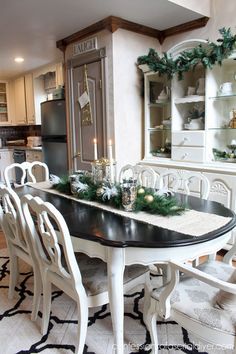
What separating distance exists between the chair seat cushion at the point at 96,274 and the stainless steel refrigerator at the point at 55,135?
2545 millimetres

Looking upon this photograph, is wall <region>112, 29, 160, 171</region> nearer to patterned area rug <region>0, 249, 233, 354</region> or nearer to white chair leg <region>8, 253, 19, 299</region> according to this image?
white chair leg <region>8, 253, 19, 299</region>

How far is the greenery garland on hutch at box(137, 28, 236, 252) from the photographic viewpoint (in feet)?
9.15

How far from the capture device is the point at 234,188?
2.73m

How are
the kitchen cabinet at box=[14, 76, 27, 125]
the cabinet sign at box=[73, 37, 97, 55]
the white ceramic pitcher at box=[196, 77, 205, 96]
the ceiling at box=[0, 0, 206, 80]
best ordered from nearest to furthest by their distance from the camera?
the ceiling at box=[0, 0, 206, 80] → the white ceramic pitcher at box=[196, 77, 205, 96] → the cabinet sign at box=[73, 37, 97, 55] → the kitchen cabinet at box=[14, 76, 27, 125]

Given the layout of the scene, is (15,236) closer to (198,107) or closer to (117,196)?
(117,196)

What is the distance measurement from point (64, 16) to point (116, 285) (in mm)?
2675

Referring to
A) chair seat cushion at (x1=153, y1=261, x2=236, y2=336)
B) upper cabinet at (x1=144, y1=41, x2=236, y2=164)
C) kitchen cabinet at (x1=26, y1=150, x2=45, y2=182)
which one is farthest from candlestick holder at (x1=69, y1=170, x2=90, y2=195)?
kitchen cabinet at (x1=26, y1=150, x2=45, y2=182)

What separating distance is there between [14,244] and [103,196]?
0.77 m

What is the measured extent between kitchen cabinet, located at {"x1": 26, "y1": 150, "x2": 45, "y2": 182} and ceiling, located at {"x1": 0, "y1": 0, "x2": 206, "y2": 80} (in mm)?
2007

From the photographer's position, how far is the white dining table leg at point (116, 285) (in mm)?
1437

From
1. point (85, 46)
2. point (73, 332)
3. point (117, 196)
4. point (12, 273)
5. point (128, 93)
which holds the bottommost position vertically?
point (73, 332)

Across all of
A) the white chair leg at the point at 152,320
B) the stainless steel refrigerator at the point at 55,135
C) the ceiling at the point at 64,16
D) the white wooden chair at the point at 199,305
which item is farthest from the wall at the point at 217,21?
the white chair leg at the point at 152,320

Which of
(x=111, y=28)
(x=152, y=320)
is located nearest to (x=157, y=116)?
(x=111, y=28)

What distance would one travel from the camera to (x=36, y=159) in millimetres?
5594
